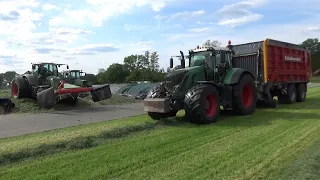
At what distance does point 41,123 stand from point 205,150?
6.93 metres

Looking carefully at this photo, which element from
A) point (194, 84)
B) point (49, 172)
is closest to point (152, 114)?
point (194, 84)

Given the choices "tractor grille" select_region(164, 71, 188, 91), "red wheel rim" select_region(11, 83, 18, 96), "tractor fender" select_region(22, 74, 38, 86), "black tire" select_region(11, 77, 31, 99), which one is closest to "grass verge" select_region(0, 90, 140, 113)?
"black tire" select_region(11, 77, 31, 99)

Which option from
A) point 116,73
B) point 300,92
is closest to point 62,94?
point 300,92

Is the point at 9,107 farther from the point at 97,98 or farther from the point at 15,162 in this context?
the point at 15,162

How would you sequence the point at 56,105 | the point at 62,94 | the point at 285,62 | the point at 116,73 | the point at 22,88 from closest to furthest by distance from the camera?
the point at 285,62 < the point at 62,94 < the point at 56,105 < the point at 22,88 < the point at 116,73

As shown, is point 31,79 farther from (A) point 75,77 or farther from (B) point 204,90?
(B) point 204,90

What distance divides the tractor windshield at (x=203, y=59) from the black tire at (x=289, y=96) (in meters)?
5.81

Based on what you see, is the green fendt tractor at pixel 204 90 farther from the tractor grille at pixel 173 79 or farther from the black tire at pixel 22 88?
the black tire at pixel 22 88

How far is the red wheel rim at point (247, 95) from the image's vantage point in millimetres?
12477

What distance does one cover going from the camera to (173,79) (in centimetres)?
1077

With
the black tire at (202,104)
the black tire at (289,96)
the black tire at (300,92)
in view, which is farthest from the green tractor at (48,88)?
the black tire at (300,92)

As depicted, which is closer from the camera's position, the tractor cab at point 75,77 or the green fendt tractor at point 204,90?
the green fendt tractor at point 204,90

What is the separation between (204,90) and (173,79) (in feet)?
4.00

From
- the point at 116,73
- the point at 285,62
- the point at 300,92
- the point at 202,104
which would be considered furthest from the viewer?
the point at 116,73
